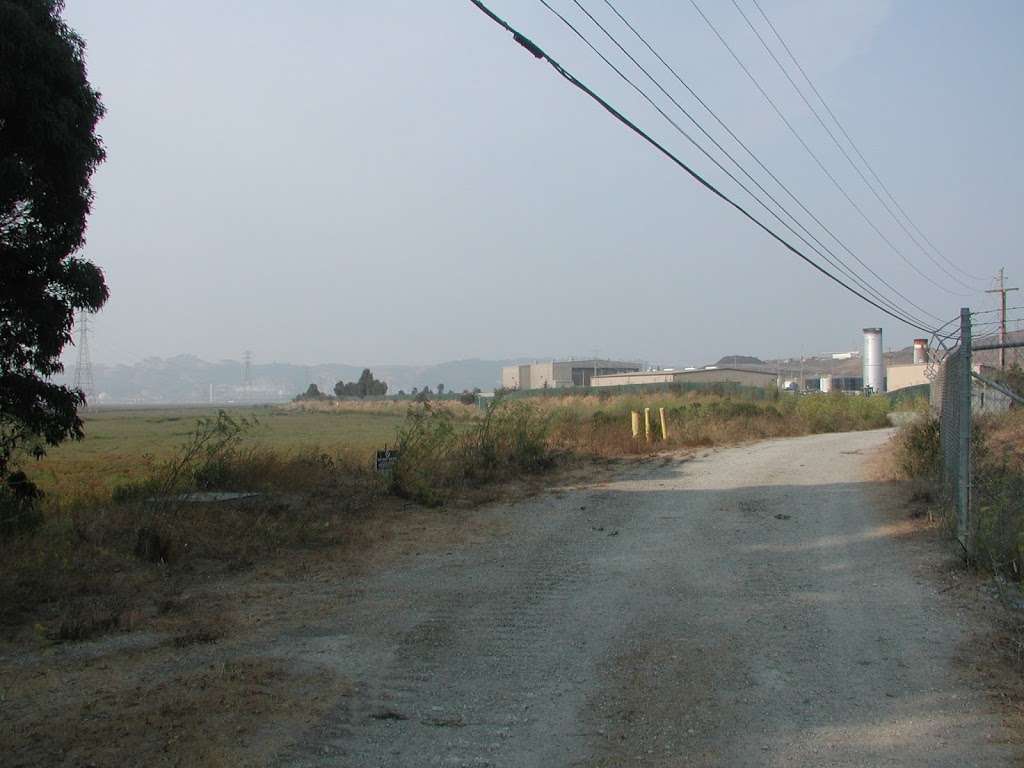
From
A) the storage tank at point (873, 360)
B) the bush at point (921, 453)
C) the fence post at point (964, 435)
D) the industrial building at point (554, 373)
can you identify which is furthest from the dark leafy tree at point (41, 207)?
the industrial building at point (554, 373)

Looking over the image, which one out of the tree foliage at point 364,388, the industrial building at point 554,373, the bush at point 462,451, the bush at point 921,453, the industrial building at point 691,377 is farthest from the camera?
the tree foliage at point 364,388

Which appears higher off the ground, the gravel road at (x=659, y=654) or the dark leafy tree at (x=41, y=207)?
the dark leafy tree at (x=41, y=207)

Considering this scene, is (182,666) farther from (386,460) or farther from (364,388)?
(364,388)

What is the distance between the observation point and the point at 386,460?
549 inches

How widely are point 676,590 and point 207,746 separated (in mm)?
4466

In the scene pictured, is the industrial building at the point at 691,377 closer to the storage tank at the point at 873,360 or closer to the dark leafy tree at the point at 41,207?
the storage tank at the point at 873,360

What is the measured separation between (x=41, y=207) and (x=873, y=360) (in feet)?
228

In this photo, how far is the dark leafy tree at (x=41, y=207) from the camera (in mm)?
8742

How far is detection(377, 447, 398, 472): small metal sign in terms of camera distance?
546 inches

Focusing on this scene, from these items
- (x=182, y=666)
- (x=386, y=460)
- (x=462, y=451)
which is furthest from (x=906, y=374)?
(x=182, y=666)

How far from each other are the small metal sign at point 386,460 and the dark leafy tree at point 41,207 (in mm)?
4927

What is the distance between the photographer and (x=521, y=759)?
177 inches

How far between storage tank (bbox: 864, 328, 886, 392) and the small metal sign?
202 ft

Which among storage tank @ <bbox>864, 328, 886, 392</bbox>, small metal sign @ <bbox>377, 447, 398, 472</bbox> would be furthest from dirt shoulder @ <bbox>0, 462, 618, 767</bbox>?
storage tank @ <bbox>864, 328, 886, 392</bbox>
